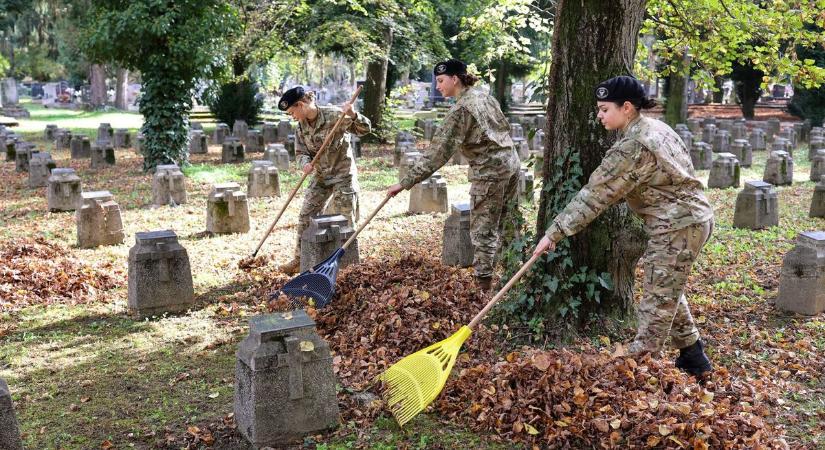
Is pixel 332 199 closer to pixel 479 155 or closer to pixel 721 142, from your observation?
pixel 479 155

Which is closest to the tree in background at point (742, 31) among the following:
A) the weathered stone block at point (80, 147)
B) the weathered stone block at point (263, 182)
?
the weathered stone block at point (263, 182)

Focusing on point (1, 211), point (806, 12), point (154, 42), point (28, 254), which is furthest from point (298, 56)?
point (806, 12)

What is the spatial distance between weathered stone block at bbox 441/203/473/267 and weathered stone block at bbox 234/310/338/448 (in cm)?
412

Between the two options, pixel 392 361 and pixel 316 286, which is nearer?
pixel 392 361

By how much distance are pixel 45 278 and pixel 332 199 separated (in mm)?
3175

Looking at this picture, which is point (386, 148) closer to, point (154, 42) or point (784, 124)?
point (154, 42)

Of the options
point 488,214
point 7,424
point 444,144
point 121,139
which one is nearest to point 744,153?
point 488,214

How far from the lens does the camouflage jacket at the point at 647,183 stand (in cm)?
516

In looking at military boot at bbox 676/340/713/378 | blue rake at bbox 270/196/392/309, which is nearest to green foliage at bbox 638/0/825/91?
military boot at bbox 676/340/713/378

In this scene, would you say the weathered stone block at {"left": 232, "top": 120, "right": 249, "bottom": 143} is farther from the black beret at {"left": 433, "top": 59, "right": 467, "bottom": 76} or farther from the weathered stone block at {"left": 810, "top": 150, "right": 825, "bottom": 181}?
the black beret at {"left": 433, "top": 59, "right": 467, "bottom": 76}

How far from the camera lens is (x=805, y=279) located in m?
7.46

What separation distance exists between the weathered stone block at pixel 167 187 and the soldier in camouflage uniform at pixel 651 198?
994 cm

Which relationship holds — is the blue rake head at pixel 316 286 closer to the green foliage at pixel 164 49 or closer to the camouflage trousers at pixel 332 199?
the camouflage trousers at pixel 332 199

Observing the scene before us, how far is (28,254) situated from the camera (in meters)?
9.48
